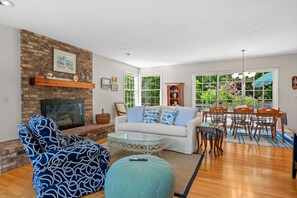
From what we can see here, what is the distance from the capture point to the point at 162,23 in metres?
3.15

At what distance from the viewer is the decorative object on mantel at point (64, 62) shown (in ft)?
13.5

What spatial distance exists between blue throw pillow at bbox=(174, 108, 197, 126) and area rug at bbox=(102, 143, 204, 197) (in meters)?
0.68

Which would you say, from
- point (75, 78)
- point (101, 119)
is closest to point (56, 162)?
point (75, 78)

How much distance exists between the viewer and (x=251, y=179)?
243 cm

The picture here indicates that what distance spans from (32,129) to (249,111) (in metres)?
4.79

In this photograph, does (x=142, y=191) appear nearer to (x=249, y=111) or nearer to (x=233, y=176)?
(x=233, y=176)

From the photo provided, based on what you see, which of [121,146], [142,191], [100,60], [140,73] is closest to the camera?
[142,191]

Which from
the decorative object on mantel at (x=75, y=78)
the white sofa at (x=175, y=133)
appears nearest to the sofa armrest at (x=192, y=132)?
the white sofa at (x=175, y=133)

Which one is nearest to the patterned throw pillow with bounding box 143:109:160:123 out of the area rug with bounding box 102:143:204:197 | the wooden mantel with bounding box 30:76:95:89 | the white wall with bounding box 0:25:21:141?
the area rug with bounding box 102:143:204:197

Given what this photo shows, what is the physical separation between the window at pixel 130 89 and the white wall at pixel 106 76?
0.38 metres

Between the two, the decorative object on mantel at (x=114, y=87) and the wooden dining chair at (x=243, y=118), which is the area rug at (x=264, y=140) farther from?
the decorative object on mantel at (x=114, y=87)

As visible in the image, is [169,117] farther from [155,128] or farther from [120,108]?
[120,108]

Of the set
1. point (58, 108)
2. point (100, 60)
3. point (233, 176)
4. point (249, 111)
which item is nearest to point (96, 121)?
point (58, 108)

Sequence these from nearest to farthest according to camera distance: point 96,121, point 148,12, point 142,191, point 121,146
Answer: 1. point 142,191
2. point 148,12
3. point 121,146
4. point 96,121
